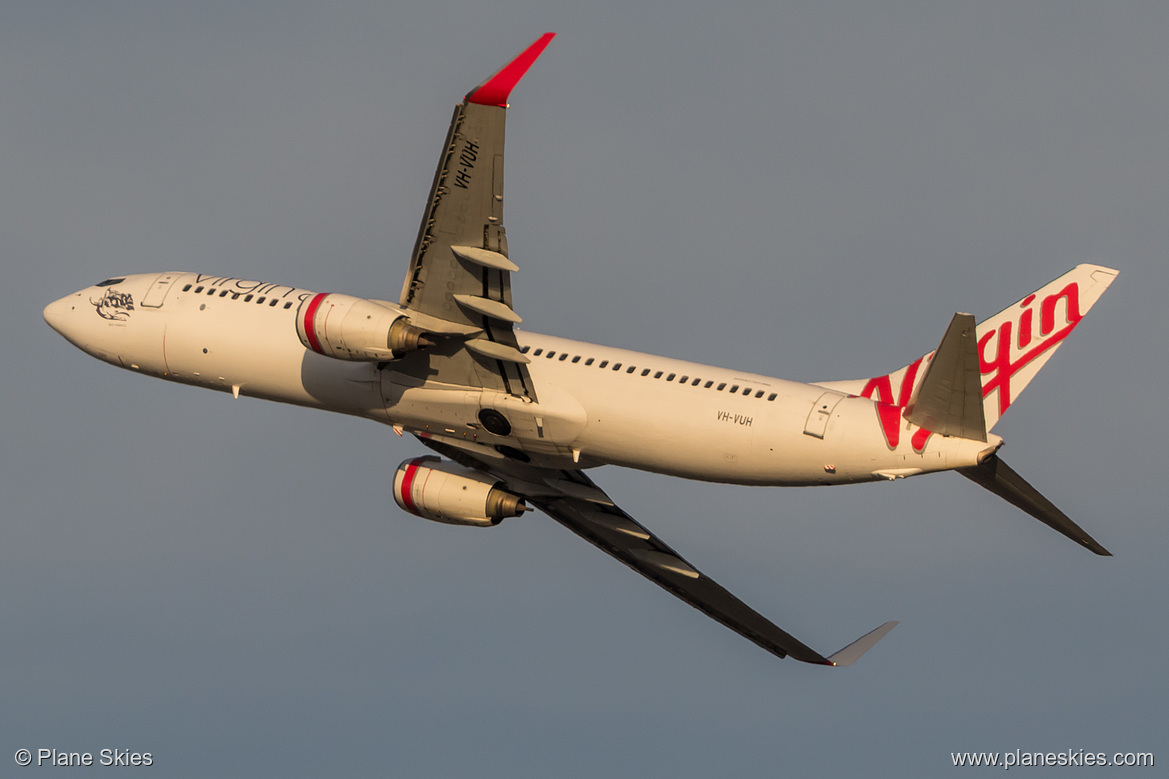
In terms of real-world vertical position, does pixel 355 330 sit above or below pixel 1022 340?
above

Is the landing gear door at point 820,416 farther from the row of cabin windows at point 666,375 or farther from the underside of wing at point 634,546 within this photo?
the underside of wing at point 634,546

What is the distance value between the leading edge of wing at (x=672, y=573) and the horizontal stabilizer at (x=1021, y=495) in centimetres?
1208

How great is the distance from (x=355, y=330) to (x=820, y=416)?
12725mm

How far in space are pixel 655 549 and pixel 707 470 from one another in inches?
390

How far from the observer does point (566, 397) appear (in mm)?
46500

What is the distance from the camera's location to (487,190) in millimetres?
41312

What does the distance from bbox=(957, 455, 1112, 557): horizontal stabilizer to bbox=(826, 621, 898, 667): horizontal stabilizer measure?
1198cm

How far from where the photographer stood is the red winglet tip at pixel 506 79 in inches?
1543

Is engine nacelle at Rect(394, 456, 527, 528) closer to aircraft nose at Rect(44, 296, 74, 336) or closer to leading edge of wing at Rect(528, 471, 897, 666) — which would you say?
leading edge of wing at Rect(528, 471, 897, 666)

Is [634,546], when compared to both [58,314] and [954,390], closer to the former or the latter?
[954,390]

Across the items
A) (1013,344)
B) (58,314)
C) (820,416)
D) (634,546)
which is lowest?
(634,546)

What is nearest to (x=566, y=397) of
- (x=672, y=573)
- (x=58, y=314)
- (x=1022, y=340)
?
(x=672, y=573)

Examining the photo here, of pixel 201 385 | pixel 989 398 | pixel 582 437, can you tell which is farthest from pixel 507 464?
pixel 989 398

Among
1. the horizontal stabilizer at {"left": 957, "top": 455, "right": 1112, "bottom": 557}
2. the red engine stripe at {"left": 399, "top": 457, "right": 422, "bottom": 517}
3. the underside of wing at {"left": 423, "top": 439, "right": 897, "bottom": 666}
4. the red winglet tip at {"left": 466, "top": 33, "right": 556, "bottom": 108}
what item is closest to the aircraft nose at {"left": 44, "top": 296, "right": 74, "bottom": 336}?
the red engine stripe at {"left": 399, "top": 457, "right": 422, "bottom": 517}
